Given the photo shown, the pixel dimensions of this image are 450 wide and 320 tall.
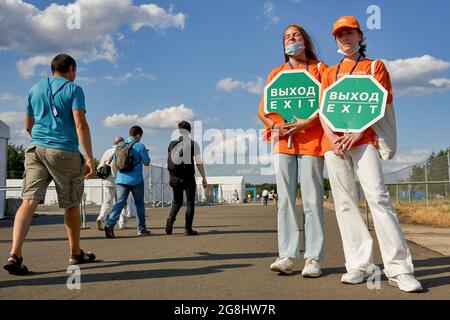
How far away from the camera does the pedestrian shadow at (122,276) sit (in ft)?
12.8

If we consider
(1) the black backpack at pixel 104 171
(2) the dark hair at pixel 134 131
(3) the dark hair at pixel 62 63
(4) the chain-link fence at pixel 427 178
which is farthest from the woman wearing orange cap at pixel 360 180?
(4) the chain-link fence at pixel 427 178

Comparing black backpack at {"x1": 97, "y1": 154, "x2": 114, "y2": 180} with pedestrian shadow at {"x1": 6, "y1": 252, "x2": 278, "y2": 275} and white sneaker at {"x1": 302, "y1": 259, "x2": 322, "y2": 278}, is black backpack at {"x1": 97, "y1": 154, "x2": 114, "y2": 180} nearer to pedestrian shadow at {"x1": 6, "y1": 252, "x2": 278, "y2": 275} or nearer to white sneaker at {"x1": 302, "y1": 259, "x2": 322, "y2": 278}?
pedestrian shadow at {"x1": 6, "y1": 252, "x2": 278, "y2": 275}

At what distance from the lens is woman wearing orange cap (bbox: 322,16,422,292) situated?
364 cm

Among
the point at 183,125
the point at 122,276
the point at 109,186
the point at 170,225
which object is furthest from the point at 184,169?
the point at 122,276

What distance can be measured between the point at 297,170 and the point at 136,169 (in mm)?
4675

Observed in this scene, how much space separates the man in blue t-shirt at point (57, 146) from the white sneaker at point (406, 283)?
9.81ft

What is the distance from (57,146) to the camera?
4496 millimetres

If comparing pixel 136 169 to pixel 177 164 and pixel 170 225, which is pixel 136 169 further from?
pixel 170 225

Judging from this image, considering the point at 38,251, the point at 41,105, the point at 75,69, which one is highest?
the point at 75,69

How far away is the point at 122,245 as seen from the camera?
266 inches

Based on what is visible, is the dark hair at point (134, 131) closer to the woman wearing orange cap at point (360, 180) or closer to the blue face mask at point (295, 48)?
the blue face mask at point (295, 48)
